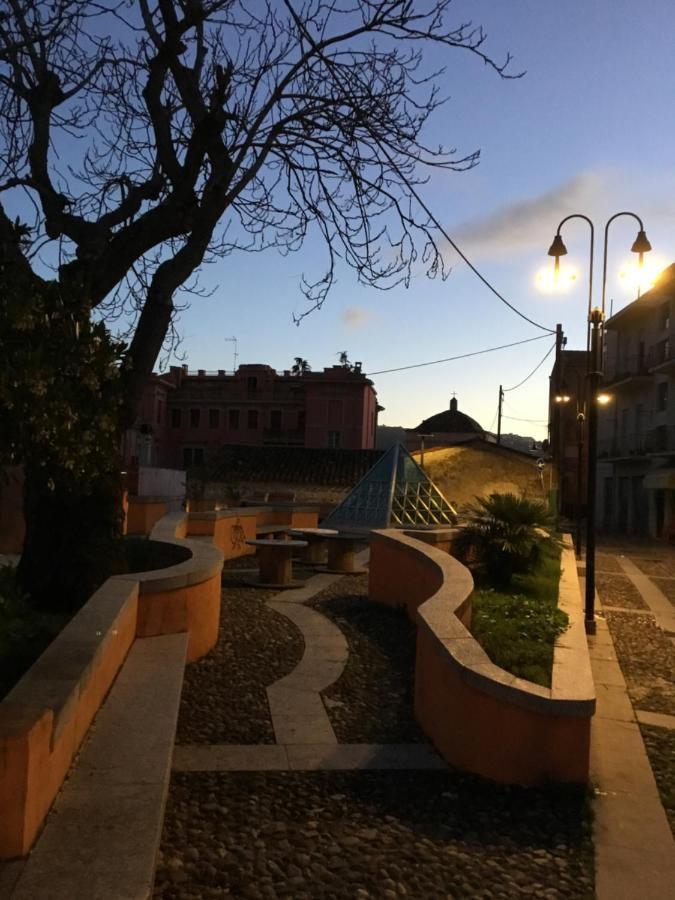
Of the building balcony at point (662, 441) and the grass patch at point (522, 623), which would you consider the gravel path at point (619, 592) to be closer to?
the grass patch at point (522, 623)

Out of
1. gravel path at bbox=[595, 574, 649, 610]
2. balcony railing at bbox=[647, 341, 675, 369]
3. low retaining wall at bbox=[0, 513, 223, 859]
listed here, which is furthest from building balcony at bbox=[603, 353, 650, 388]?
low retaining wall at bbox=[0, 513, 223, 859]

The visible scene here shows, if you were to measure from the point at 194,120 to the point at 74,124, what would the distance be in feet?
4.22

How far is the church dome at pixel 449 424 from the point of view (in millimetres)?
71875

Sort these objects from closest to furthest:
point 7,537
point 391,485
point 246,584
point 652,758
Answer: point 652,758
point 246,584
point 7,537
point 391,485

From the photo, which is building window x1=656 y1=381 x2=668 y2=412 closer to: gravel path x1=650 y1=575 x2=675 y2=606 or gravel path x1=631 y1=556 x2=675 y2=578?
gravel path x1=631 y1=556 x2=675 y2=578

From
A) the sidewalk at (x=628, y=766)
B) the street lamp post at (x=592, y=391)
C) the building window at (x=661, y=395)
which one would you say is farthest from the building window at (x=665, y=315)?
the sidewalk at (x=628, y=766)

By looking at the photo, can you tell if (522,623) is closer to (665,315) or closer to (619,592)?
(619,592)

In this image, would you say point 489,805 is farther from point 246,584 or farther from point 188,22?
point 246,584

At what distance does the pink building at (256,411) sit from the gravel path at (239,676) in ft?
164

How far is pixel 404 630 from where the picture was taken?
9805 mm

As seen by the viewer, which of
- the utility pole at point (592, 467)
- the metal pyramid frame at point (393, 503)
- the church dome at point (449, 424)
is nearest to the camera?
the utility pole at point (592, 467)

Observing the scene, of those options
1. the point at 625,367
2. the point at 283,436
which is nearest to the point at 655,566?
the point at 625,367

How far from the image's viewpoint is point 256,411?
63.6 meters

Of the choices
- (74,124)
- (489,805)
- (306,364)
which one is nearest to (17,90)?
(74,124)
